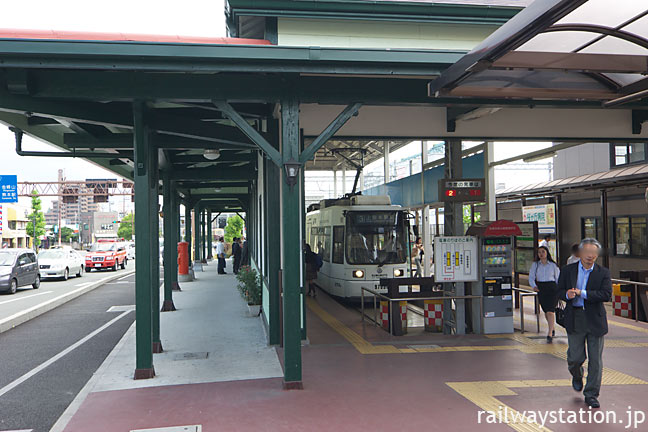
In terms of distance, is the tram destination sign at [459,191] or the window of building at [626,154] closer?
the tram destination sign at [459,191]

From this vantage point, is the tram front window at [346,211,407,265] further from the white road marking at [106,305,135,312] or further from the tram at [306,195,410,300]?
the white road marking at [106,305,135,312]

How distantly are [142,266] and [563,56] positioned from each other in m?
5.59

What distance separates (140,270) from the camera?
718 centimetres

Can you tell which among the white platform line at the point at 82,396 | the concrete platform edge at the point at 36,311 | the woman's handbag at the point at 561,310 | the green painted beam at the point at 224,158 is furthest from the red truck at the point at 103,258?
the woman's handbag at the point at 561,310

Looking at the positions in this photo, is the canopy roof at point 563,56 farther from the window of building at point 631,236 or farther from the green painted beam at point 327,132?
the window of building at point 631,236

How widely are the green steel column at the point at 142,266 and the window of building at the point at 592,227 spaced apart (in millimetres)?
12363

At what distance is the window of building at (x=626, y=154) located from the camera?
14.6m

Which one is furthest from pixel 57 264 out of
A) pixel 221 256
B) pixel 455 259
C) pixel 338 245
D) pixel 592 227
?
pixel 592 227

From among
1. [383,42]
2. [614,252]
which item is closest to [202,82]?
[383,42]

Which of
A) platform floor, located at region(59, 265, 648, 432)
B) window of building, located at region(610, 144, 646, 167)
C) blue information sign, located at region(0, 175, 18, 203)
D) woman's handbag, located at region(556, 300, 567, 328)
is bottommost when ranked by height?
platform floor, located at region(59, 265, 648, 432)

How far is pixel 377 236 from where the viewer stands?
555 inches

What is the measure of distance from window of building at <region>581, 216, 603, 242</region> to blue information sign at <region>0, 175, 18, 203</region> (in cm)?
3034

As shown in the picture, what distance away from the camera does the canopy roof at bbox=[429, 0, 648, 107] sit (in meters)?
4.48

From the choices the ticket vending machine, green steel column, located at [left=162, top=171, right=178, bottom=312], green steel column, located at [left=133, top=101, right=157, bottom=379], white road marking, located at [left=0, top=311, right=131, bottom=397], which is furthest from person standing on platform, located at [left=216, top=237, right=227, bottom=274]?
green steel column, located at [left=133, top=101, right=157, bottom=379]
